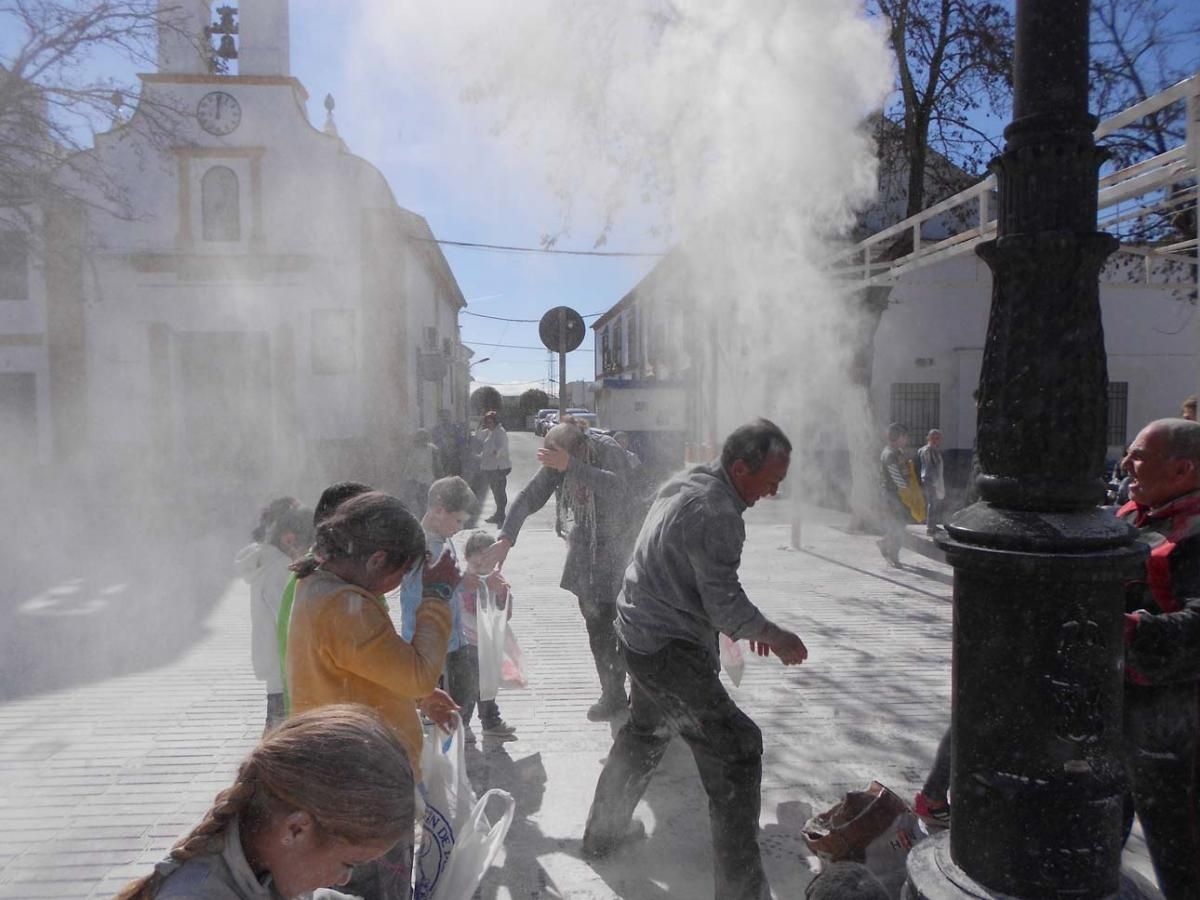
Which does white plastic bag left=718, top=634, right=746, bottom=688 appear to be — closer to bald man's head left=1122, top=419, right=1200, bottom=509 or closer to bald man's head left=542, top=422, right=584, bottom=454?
bald man's head left=542, top=422, right=584, bottom=454

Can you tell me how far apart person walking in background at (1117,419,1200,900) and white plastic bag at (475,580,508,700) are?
2.68 m

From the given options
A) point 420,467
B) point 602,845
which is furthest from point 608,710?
point 420,467

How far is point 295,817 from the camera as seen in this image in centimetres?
131

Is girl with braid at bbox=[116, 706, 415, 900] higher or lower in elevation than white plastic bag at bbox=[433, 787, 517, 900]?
higher

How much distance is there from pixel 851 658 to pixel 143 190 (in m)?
17.6

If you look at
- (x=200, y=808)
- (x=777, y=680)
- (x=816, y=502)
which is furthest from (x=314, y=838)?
(x=816, y=502)

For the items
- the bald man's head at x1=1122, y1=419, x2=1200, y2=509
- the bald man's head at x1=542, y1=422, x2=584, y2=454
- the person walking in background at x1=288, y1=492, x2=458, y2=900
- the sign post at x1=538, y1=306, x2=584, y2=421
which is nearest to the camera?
the person walking in background at x1=288, y1=492, x2=458, y2=900

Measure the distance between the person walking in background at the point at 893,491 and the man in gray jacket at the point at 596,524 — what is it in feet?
18.9

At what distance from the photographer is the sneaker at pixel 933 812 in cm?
329

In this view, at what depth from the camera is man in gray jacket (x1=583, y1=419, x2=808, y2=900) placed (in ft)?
9.14

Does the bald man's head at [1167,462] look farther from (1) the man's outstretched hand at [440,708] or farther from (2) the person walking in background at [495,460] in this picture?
(2) the person walking in background at [495,460]

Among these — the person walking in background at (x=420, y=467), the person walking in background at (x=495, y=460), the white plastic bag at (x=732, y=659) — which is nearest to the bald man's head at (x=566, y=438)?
the white plastic bag at (x=732, y=659)

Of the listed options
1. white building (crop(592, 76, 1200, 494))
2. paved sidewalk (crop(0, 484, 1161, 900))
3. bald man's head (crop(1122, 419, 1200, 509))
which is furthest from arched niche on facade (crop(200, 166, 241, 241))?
bald man's head (crop(1122, 419, 1200, 509))

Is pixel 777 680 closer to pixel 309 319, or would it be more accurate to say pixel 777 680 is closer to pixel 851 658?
pixel 851 658
